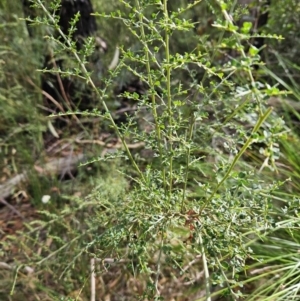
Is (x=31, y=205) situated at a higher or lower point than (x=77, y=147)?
lower

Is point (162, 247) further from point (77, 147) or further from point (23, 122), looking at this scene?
point (23, 122)

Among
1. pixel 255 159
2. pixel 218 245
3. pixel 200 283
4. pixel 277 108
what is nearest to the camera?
pixel 218 245

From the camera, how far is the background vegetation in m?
0.94

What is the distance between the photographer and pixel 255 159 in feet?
5.52

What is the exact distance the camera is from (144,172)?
1718mm

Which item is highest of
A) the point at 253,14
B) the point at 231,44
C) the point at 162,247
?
the point at 231,44

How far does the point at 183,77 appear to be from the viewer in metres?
2.38

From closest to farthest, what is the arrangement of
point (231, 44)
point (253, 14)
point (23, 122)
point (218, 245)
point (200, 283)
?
point (231, 44), point (218, 245), point (200, 283), point (23, 122), point (253, 14)

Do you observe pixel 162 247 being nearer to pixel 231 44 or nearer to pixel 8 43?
pixel 231 44

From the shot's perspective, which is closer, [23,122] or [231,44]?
[231,44]

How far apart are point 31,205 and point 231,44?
1625 millimetres

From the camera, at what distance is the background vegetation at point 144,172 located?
0.94 meters

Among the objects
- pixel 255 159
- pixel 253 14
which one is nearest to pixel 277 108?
pixel 255 159

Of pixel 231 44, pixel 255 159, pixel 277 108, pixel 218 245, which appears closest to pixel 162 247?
pixel 218 245
